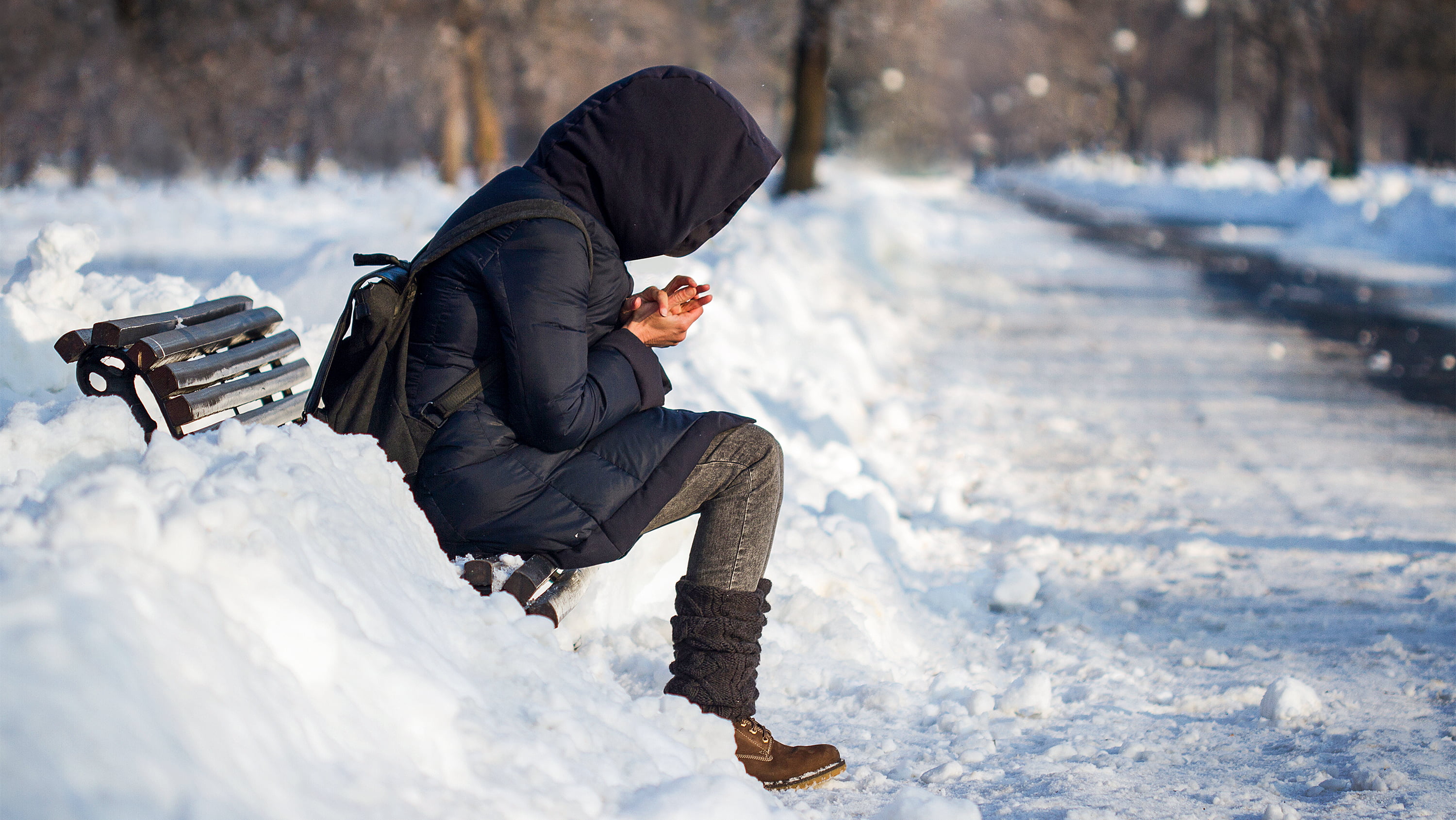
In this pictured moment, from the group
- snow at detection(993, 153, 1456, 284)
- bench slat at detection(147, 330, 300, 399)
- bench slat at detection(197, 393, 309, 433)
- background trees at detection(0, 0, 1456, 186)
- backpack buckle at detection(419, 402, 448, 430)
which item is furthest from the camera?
background trees at detection(0, 0, 1456, 186)

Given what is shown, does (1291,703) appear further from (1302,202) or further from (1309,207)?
(1302,202)

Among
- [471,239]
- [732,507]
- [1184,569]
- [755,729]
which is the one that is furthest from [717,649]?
[1184,569]

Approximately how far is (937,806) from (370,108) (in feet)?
126

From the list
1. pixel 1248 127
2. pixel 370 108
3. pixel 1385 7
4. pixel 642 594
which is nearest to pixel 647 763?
pixel 642 594

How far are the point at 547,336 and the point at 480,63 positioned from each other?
22.6m

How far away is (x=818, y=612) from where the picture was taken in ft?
12.0

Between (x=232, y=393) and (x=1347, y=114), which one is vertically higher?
(x=232, y=393)

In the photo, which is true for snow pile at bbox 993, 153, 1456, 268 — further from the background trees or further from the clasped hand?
the clasped hand

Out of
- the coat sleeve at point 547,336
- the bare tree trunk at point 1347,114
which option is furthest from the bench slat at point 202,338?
the bare tree trunk at point 1347,114

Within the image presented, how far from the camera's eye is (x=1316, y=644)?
374cm

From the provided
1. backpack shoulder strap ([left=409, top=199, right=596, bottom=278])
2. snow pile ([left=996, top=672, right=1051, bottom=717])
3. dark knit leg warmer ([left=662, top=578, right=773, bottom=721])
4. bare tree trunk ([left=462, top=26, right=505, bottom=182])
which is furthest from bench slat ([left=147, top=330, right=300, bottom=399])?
bare tree trunk ([left=462, top=26, right=505, bottom=182])

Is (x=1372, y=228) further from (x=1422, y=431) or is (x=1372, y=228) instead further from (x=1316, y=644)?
(x=1316, y=644)

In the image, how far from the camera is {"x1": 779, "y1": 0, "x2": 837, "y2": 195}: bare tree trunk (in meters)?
18.0

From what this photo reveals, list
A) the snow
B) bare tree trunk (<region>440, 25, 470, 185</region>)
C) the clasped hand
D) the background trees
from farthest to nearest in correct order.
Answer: bare tree trunk (<region>440, 25, 470, 185</region>) → the background trees → the snow → the clasped hand
